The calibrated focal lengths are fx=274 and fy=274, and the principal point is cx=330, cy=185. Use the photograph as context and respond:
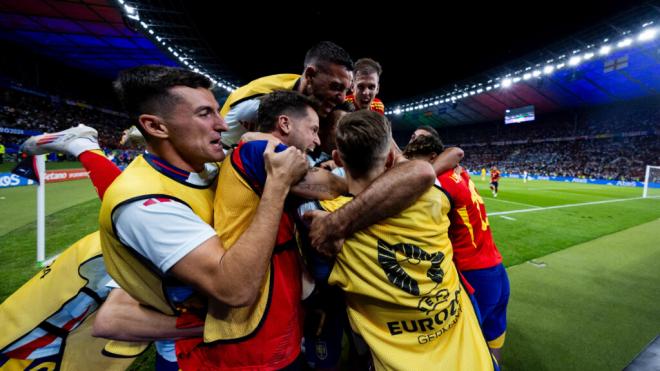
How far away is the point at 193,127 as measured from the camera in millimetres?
1431

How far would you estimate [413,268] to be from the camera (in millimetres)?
1360

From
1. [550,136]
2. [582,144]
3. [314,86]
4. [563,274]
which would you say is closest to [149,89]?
[314,86]

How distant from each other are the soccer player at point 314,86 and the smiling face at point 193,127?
41.1 inches

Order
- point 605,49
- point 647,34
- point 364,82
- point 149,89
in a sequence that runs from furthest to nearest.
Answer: point 605,49
point 647,34
point 364,82
point 149,89

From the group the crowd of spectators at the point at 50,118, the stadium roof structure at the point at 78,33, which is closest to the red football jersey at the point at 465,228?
the stadium roof structure at the point at 78,33

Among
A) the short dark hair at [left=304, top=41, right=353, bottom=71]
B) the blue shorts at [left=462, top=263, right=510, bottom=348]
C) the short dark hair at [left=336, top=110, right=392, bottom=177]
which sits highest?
the short dark hair at [left=304, top=41, right=353, bottom=71]

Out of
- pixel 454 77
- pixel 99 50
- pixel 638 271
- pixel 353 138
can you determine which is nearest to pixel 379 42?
pixel 454 77

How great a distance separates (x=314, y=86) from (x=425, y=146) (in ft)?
3.86

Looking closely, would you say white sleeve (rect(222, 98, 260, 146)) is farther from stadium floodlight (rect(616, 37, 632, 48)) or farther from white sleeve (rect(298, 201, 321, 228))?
stadium floodlight (rect(616, 37, 632, 48))

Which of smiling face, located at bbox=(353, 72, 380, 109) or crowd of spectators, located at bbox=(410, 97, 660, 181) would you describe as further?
crowd of spectators, located at bbox=(410, 97, 660, 181)

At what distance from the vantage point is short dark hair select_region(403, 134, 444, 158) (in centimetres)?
261

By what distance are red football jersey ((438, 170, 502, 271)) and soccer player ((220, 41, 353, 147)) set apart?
1187 millimetres

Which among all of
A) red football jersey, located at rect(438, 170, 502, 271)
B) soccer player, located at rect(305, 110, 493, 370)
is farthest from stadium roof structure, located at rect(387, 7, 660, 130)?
soccer player, located at rect(305, 110, 493, 370)

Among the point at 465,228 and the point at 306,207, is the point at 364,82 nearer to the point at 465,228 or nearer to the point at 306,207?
the point at 465,228
